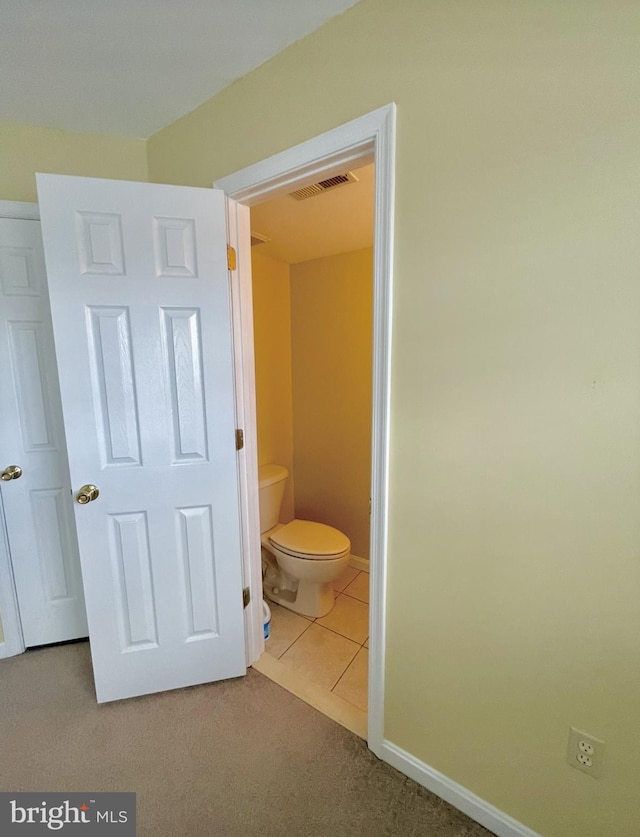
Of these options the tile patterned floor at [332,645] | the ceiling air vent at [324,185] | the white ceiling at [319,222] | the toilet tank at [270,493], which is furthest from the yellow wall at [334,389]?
the ceiling air vent at [324,185]

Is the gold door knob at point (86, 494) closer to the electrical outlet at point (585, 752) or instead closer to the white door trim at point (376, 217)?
the white door trim at point (376, 217)

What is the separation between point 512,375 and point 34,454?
1980 mm

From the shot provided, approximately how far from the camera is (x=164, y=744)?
129 cm

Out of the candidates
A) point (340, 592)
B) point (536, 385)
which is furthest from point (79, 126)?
point (340, 592)

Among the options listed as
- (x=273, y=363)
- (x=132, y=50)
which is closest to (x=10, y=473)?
(x=273, y=363)

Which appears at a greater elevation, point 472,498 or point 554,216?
point 554,216

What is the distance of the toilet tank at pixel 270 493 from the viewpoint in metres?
2.19

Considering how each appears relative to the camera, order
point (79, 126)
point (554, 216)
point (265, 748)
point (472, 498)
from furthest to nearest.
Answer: point (79, 126)
point (265, 748)
point (472, 498)
point (554, 216)

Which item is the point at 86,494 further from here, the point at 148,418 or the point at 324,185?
the point at 324,185

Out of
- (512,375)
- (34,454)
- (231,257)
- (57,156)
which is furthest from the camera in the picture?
(34,454)

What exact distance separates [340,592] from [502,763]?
132 centimetres

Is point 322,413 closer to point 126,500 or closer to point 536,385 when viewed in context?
point 126,500

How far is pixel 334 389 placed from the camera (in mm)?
2496

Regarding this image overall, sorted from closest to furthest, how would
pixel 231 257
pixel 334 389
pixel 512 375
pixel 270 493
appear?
pixel 512 375 → pixel 231 257 → pixel 270 493 → pixel 334 389
